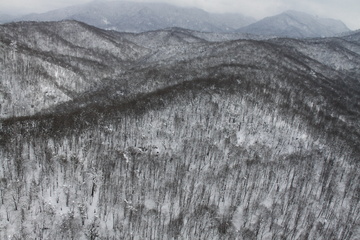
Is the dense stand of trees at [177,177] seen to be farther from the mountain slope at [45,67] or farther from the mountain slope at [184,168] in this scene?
the mountain slope at [45,67]

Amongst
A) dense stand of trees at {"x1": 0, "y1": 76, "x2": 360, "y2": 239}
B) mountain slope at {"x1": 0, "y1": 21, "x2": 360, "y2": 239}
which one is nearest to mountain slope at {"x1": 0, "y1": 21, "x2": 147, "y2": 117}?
mountain slope at {"x1": 0, "y1": 21, "x2": 360, "y2": 239}

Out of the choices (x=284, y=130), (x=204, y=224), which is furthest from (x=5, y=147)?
(x=284, y=130)

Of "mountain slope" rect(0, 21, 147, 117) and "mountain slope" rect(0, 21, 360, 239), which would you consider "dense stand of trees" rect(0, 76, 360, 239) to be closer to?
"mountain slope" rect(0, 21, 360, 239)

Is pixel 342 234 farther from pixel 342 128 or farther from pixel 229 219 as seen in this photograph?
pixel 342 128

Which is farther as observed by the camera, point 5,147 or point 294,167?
point 294,167

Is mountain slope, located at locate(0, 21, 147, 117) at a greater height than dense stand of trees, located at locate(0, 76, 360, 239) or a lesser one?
greater

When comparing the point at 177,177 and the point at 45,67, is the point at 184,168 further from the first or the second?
the point at 45,67

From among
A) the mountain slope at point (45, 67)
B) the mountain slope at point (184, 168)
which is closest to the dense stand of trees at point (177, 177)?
the mountain slope at point (184, 168)

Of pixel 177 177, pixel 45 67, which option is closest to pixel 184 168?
pixel 177 177
